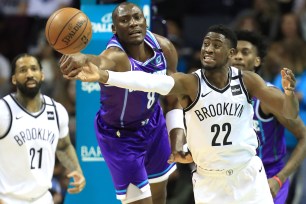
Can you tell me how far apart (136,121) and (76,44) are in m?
1.11

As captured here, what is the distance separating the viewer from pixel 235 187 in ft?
20.4

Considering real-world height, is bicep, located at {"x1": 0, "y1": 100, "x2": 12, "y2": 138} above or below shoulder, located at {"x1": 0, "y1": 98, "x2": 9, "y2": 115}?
below

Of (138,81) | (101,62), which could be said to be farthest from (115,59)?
(138,81)

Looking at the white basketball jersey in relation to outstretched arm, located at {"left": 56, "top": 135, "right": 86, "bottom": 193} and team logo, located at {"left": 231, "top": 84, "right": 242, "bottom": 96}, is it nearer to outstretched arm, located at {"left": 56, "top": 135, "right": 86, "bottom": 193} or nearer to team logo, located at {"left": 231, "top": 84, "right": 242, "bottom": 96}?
team logo, located at {"left": 231, "top": 84, "right": 242, "bottom": 96}

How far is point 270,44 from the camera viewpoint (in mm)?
10852

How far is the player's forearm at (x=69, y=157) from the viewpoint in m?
7.61

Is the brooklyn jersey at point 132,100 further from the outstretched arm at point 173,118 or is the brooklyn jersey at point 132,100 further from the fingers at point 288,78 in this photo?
the fingers at point 288,78

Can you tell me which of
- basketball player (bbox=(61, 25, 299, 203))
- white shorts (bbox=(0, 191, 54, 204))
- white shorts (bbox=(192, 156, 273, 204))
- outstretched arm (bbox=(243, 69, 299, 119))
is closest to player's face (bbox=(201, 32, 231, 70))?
basketball player (bbox=(61, 25, 299, 203))

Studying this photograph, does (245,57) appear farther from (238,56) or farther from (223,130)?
(223,130)

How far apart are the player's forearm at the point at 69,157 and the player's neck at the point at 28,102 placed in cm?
52

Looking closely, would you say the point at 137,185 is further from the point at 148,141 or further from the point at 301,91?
the point at 301,91

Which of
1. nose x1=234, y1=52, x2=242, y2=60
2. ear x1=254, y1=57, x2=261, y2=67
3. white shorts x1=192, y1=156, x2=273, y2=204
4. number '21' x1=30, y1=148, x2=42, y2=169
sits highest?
nose x1=234, y1=52, x2=242, y2=60

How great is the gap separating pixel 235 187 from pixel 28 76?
2379 millimetres

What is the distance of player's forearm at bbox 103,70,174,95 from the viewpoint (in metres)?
5.60
